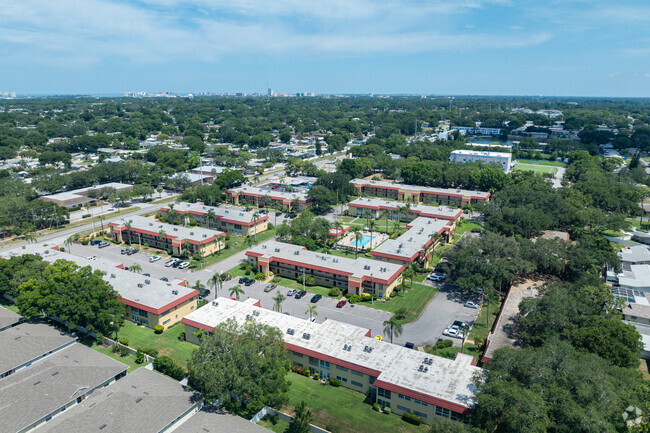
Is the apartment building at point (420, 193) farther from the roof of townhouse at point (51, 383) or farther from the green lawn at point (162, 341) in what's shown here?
the roof of townhouse at point (51, 383)

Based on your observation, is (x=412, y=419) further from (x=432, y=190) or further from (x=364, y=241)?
(x=432, y=190)

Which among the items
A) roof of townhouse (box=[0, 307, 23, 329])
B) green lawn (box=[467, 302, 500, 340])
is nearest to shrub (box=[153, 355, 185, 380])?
roof of townhouse (box=[0, 307, 23, 329])

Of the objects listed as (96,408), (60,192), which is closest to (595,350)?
(96,408)

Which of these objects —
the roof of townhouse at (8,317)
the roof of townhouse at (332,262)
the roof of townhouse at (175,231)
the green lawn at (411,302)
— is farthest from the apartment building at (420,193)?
the roof of townhouse at (8,317)

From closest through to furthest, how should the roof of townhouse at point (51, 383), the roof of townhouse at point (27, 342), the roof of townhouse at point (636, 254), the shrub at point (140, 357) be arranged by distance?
the roof of townhouse at point (51, 383) → the roof of townhouse at point (27, 342) → the shrub at point (140, 357) → the roof of townhouse at point (636, 254)

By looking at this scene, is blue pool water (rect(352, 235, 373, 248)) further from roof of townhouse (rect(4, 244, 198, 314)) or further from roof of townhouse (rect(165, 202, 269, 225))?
roof of townhouse (rect(4, 244, 198, 314))

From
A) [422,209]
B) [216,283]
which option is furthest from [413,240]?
[216,283]

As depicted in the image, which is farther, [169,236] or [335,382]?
[169,236]
